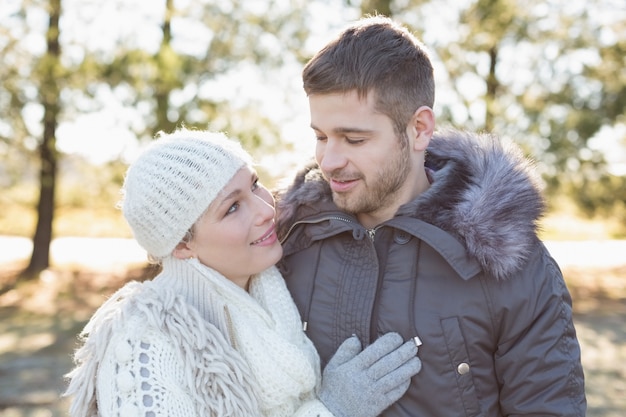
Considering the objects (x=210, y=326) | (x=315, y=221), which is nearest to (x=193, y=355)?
(x=210, y=326)

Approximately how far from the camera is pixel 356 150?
2.29m

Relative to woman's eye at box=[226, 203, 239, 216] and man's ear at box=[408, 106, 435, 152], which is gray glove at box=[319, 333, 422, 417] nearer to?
woman's eye at box=[226, 203, 239, 216]

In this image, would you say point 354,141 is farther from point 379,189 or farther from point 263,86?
point 263,86

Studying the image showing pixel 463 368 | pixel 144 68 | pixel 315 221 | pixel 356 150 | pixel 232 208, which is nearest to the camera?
pixel 463 368

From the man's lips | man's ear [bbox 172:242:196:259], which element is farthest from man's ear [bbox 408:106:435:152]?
man's ear [bbox 172:242:196:259]

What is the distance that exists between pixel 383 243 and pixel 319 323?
347 mm

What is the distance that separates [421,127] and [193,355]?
1130 mm

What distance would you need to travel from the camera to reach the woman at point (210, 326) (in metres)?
1.94

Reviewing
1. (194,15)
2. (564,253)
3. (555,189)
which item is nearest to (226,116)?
(194,15)

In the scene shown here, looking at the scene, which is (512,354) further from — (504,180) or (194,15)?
(194,15)

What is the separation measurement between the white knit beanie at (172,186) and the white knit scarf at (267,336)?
131 mm

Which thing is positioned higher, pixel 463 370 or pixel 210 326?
pixel 210 326

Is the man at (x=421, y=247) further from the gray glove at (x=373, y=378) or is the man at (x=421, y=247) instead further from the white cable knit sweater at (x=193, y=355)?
the white cable knit sweater at (x=193, y=355)

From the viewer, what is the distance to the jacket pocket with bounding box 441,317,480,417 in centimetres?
207
